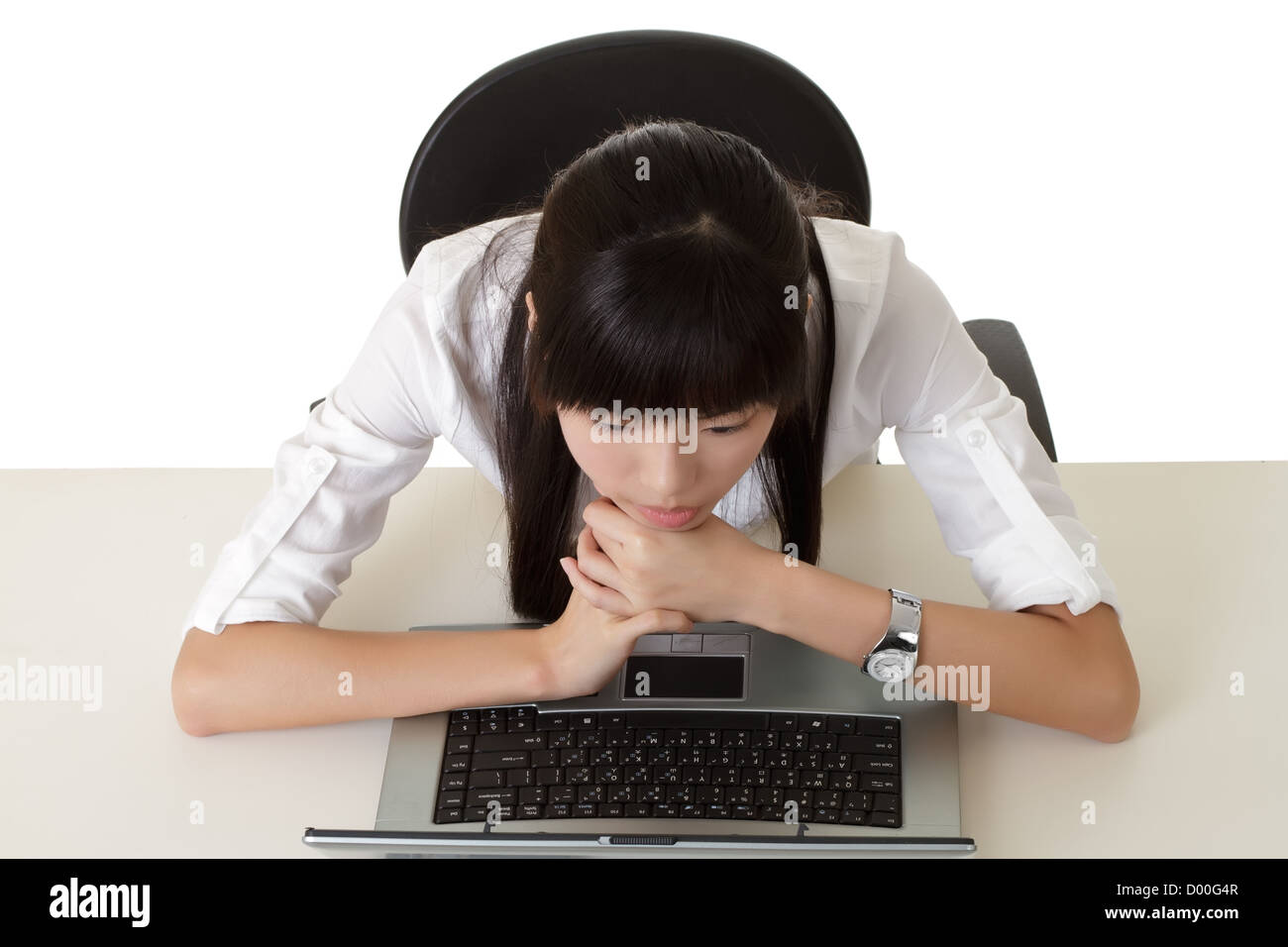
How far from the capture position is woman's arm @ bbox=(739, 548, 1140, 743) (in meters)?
1.11

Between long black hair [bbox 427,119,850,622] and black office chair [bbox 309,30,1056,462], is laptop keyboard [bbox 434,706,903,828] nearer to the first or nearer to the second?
long black hair [bbox 427,119,850,622]

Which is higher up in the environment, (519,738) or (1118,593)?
(1118,593)

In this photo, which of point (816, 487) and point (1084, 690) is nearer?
point (1084, 690)

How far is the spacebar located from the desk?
18 centimetres

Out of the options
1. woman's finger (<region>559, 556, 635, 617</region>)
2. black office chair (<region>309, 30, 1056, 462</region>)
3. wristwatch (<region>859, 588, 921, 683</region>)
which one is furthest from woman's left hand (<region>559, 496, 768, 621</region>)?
black office chair (<region>309, 30, 1056, 462</region>)

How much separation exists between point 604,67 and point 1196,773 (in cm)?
86

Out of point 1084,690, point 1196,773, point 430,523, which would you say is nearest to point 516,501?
point 430,523

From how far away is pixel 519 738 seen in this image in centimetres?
112

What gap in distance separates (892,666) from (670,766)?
8.4 inches

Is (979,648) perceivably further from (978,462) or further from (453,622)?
(453,622)

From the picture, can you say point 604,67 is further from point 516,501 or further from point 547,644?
point 547,644

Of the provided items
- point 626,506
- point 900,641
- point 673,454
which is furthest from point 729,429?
point 900,641

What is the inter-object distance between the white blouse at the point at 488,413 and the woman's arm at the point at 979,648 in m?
0.06
